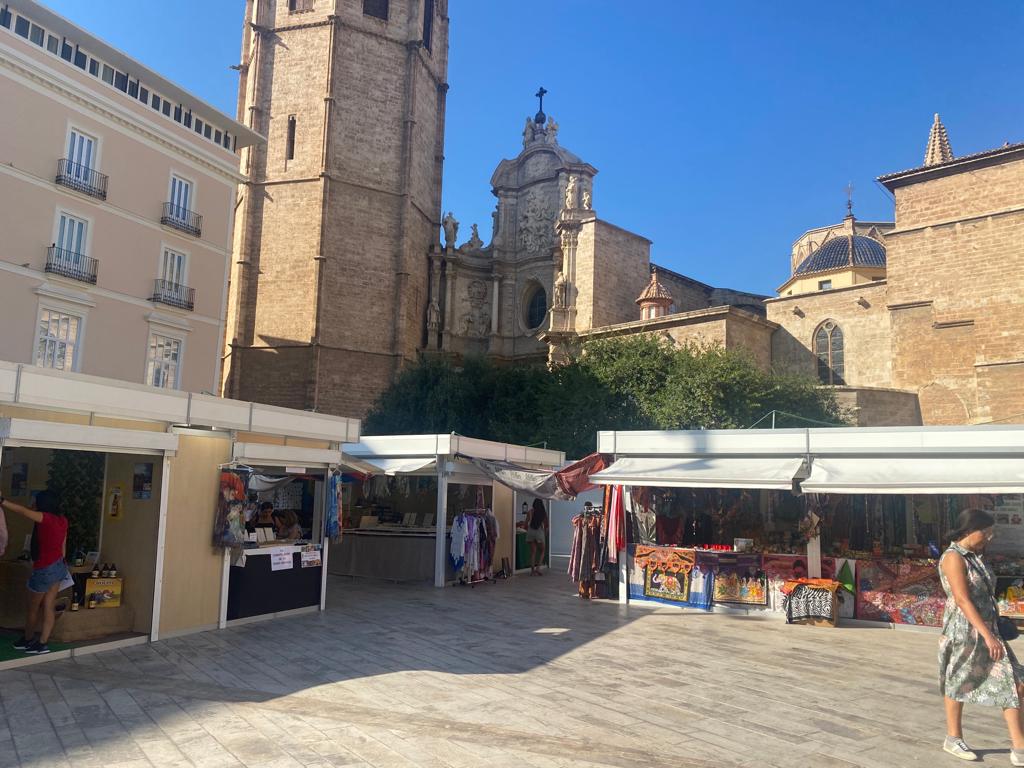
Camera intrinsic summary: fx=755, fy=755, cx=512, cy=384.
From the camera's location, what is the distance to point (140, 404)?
830 centimetres

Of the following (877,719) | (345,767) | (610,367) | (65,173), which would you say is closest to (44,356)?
(65,173)

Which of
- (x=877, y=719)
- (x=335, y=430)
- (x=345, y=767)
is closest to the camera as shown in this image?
(x=345, y=767)

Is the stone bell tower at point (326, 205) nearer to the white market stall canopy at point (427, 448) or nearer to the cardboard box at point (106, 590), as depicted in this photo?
the white market stall canopy at point (427, 448)

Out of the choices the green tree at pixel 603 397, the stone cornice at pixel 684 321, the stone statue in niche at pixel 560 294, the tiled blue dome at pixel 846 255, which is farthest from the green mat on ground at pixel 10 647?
the tiled blue dome at pixel 846 255

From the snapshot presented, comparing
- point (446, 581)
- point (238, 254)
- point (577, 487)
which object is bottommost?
point (446, 581)

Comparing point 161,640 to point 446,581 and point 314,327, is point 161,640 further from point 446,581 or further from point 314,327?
point 314,327

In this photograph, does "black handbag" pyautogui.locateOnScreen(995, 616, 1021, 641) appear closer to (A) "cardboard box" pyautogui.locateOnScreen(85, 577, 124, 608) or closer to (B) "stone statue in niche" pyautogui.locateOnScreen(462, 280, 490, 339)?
(A) "cardboard box" pyautogui.locateOnScreen(85, 577, 124, 608)

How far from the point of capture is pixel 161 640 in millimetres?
8586

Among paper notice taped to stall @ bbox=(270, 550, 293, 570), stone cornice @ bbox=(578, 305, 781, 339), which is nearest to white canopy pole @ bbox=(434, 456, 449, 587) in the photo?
paper notice taped to stall @ bbox=(270, 550, 293, 570)

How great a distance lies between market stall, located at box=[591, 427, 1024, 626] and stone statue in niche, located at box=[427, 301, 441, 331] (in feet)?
79.5

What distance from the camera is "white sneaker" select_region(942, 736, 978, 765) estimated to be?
16.9 ft

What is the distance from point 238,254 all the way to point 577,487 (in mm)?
24690

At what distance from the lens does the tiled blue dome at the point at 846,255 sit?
36125 millimetres

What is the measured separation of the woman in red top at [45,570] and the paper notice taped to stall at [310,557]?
11.6 feet
